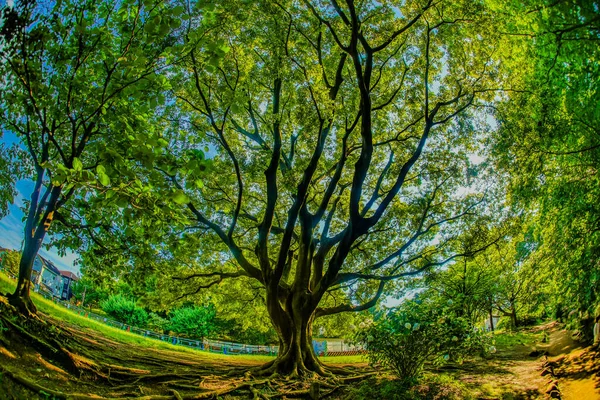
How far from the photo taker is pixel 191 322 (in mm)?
31938

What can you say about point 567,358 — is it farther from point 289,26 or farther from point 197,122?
point 197,122

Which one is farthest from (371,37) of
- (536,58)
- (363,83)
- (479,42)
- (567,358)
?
(567,358)

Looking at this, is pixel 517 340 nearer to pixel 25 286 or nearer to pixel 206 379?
pixel 206 379

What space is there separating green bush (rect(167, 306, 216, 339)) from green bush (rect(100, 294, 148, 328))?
9.57 feet

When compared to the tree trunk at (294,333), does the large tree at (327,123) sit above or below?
above

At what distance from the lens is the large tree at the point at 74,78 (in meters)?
3.22

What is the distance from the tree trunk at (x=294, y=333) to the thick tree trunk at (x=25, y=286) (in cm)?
577

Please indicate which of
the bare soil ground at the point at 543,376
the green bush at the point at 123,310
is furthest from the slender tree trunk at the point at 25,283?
the green bush at the point at 123,310

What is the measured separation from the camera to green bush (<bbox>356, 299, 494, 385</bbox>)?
6.95m

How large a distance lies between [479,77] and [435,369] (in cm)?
833

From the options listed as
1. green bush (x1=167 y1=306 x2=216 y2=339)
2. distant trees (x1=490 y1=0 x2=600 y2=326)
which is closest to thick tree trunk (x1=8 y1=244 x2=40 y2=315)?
distant trees (x1=490 y1=0 x2=600 y2=326)

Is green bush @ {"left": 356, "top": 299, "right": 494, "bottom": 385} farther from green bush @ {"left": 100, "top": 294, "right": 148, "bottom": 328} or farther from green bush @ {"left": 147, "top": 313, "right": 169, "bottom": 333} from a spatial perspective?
green bush @ {"left": 147, "top": 313, "right": 169, "bottom": 333}

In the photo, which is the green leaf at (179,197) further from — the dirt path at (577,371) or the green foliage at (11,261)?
the green foliage at (11,261)

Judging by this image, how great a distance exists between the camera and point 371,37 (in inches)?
332
